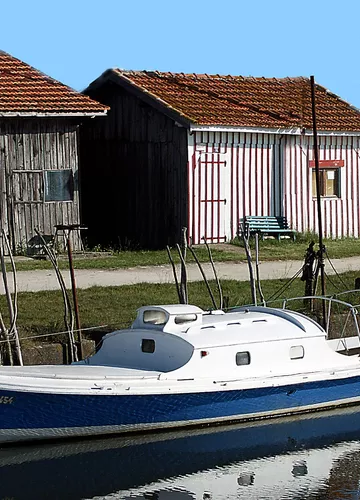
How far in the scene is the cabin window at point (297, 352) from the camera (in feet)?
53.6

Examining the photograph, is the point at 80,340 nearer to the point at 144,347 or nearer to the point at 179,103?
the point at 144,347

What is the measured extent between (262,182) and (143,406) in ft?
51.2

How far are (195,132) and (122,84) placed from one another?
2811 millimetres

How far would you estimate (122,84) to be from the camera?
1188 inches

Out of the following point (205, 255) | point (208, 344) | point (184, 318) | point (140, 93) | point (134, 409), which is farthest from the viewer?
point (140, 93)

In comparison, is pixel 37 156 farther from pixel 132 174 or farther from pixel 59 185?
pixel 132 174

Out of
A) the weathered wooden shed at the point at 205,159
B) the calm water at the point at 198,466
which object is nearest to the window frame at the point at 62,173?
the weathered wooden shed at the point at 205,159

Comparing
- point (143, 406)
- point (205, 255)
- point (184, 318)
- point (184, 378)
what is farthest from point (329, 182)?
point (143, 406)

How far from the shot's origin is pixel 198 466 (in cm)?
1440

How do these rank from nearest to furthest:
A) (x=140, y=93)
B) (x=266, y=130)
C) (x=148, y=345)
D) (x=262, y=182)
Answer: (x=148, y=345) → (x=140, y=93) → (x=266, y=130) → (x=262, y=182)

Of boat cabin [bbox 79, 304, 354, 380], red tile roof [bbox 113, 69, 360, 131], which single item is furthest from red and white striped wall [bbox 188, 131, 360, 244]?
boat cabin [bbox 79, 304, 354, 380]

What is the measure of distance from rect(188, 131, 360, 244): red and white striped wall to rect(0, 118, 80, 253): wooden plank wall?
2.99 meters

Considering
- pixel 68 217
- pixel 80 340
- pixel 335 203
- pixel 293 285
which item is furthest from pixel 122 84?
pixel 80 340

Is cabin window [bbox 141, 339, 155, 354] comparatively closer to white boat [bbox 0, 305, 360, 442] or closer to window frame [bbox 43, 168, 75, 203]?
white boat [bbox 0, 305, 360, 442]
